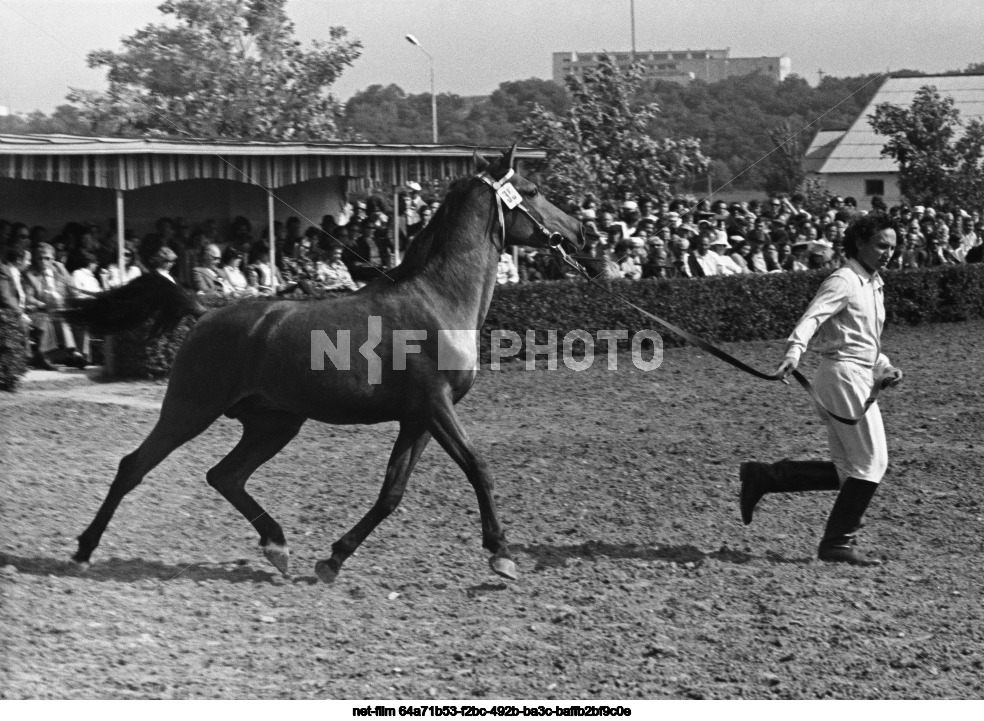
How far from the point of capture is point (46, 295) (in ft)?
37.7

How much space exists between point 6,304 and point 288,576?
6368 mm

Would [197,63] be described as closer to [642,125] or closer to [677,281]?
[642,125]

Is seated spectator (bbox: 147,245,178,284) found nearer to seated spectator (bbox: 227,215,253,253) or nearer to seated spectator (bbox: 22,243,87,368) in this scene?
seated spectator (bbox: 22,243,87,368)

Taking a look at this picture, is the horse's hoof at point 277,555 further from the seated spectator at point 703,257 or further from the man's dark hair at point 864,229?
the seated spectator at point 703,257

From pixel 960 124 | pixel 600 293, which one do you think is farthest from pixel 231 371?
pixel 960 124

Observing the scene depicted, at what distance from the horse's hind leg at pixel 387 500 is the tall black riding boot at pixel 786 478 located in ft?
5.84

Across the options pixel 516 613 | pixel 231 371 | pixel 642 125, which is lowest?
pixel 516 613

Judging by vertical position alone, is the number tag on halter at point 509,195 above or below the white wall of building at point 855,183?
below

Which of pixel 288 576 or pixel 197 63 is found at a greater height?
pixel 197 63

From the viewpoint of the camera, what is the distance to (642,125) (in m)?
23.1

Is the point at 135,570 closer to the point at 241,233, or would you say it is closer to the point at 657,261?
the point at 241,233

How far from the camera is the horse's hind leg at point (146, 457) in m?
5.57

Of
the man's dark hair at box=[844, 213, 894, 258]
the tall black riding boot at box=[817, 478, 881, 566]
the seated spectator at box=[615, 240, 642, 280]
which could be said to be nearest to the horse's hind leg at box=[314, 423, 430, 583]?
the tall black riding boot at box=[817, 478, 881, 566]

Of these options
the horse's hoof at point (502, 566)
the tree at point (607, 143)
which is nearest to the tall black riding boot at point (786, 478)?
the horse's hoof at point (502, 566)
